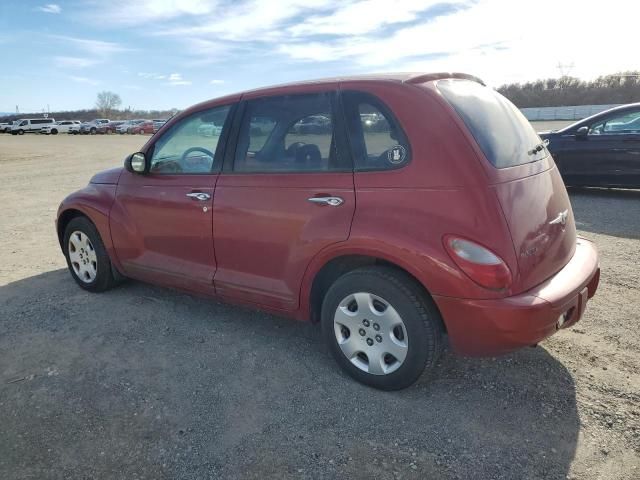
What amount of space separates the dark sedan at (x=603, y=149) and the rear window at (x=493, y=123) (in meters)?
5.91

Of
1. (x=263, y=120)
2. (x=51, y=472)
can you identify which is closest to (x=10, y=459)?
(x=51, y=472)

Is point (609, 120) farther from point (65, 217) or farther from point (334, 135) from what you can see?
point (65, 217)

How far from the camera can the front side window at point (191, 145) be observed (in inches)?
145

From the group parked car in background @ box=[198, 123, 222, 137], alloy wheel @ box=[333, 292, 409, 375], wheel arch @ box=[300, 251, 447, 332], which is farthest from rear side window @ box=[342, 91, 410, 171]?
Answer: parked car in background @ box=[198, 123, 222, 137]

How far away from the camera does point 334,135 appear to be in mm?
3066

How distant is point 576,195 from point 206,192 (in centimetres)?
759

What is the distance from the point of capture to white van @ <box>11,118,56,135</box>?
49625 millimetres

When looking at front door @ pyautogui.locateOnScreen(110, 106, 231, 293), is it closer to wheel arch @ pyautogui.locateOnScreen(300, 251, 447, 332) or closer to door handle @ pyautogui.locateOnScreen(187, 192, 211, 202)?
door handle @ pyautogui.locateOnScreen(187, 192, 211, 202)

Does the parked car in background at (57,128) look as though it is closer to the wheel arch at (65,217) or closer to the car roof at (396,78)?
the wheel arch at (65,217)

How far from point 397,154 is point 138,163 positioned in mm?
2317

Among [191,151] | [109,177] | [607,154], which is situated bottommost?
[607,154]

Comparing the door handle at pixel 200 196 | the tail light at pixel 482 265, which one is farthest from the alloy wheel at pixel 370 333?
the door handle at pixel 200 196

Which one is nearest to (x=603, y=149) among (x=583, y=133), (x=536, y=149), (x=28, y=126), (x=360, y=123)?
(x=583, y=133)

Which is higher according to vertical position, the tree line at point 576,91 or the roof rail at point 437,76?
the tree line at point 576,91
